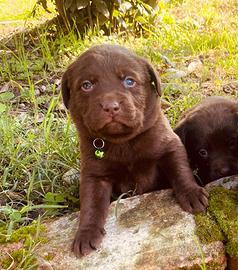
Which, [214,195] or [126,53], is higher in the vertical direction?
[126,53]

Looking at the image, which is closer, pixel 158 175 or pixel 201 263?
pixel 201 263

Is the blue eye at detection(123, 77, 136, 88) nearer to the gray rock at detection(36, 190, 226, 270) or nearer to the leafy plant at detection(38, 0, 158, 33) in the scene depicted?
the gray rock at detection(36, 190, 226, 270)

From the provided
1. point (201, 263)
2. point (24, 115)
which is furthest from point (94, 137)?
point (24, 115)

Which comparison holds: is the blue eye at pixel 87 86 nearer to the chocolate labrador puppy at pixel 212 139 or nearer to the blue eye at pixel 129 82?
the blue eye at pixel 129 82

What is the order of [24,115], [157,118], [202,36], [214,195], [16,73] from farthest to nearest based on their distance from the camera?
[202,36]
[16,73]
[24,115]
[157,118]
[214,195]

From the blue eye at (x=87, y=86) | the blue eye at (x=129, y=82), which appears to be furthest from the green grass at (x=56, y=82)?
the blue eye at (x=129, y=82)

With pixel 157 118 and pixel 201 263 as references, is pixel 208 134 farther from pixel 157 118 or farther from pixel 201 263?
pixel 201 263

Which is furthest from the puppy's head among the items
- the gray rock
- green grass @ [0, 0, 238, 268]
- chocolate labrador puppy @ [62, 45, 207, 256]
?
green grass @ [0, 0, 238, 268]
